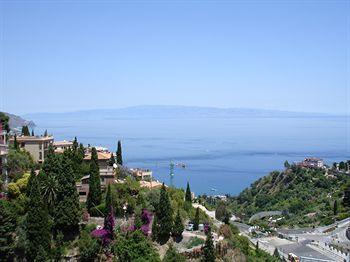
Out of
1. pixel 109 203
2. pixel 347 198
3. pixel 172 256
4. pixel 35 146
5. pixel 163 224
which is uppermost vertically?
pixel 35 146

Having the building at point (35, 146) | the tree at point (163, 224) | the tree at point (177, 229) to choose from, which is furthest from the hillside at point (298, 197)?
the tree at point (163, 224)

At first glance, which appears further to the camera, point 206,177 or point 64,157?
point 206,177

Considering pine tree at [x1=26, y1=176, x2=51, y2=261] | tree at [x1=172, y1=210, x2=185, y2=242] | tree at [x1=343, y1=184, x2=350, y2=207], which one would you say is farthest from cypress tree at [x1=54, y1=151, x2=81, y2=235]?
tree at [x1=343, y1=184, x2=350, y2=207]

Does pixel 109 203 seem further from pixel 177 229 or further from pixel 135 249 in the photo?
pixel 177 229

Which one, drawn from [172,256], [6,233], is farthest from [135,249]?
[6,233]

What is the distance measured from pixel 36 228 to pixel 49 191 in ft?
8.03

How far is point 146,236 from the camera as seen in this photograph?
899 inches

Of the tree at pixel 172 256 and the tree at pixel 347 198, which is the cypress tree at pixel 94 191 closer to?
the tree at pixel 172 256

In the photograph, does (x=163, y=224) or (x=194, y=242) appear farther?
(x=194, y=242)

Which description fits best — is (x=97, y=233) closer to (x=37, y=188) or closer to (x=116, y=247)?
(x=116, y=247)

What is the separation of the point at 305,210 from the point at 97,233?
128 feet

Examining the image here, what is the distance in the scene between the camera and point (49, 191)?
2248 cm

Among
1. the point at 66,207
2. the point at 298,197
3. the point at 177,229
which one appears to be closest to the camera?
the point at 66,207

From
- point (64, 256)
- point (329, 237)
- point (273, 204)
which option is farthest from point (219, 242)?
point (273, 204)
